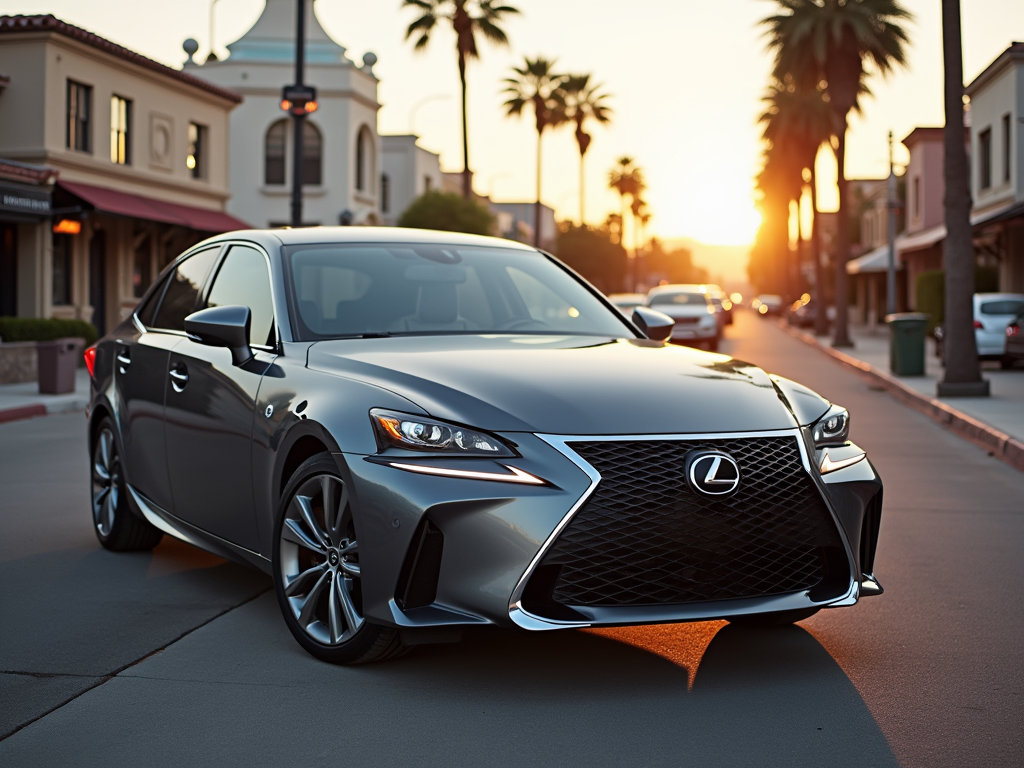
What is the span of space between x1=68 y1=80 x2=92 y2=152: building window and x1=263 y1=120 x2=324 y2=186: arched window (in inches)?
713

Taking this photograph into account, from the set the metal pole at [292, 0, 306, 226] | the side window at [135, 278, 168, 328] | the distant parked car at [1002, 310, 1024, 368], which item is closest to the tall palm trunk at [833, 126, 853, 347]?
the distant parked car at [1002, 310, 1024, 368]

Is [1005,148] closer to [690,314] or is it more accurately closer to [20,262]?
[690,314]

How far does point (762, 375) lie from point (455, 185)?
74434 millimetres

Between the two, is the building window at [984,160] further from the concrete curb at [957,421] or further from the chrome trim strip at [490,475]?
the chrome trim strip at [490,475]

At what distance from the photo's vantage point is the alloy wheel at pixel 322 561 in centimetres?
471

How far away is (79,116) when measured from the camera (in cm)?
3027

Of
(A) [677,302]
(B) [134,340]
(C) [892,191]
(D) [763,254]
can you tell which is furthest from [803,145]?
(D) [763,254]

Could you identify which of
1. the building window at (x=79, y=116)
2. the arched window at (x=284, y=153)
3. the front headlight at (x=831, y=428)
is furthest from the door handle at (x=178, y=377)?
the arched window at (x=284, y=153)

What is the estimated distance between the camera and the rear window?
26366 millimetres

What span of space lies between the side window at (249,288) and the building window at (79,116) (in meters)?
25.2

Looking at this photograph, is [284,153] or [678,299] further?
[284,153]

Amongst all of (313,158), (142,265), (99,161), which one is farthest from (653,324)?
(313,158)

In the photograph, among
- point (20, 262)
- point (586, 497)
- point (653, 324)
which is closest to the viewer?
point (586, 497)

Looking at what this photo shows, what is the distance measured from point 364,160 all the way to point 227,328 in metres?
46.2
